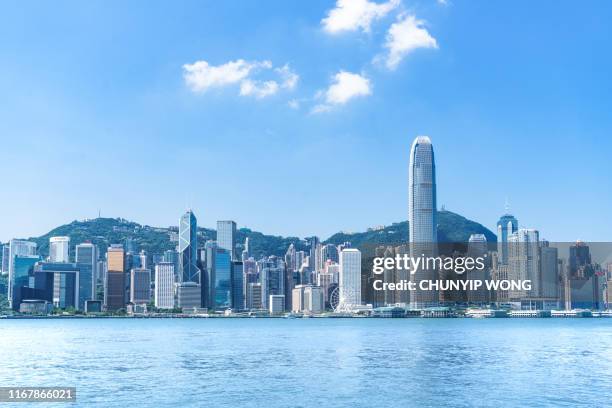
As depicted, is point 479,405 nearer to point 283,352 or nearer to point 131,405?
point 131,405

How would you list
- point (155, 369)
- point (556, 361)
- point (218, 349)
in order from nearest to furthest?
1. point (155, 369)
2. point (556, 361)
3. point (218, 349)

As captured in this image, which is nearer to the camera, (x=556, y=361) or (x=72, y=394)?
(x=72, y=394)

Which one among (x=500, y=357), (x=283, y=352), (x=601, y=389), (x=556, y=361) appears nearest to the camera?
(x=601, y=389)

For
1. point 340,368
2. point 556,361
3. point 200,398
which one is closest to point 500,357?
point 556,361

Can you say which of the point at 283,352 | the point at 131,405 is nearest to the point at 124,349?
the point at 283,352

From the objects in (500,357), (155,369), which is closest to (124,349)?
(155,369)

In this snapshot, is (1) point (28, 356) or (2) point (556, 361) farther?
(1) point (28, 356)

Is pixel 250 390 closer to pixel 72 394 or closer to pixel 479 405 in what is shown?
pixel 72 394

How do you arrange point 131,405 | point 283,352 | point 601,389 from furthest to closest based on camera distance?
point 283,352
point 601,389
point 131,405

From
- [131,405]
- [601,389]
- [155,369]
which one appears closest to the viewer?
[131,405]
